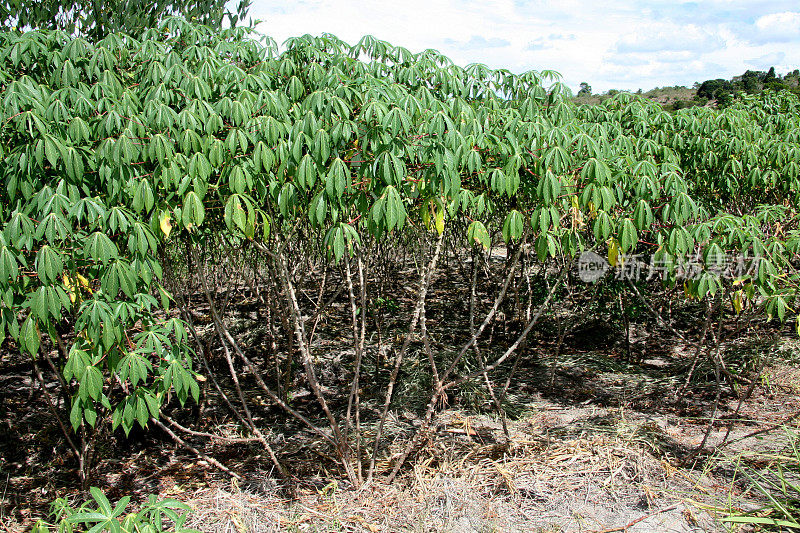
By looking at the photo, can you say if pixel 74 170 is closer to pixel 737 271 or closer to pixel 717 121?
pixel 737 271

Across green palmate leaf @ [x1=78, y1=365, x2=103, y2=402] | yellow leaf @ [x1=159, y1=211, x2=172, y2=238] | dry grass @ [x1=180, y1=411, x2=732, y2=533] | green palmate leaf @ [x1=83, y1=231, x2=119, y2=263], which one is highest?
yellow leaf @ [x1=159, y1=211, x2=172, y2=238]

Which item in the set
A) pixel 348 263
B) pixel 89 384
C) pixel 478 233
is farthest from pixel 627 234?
pixel 89 384

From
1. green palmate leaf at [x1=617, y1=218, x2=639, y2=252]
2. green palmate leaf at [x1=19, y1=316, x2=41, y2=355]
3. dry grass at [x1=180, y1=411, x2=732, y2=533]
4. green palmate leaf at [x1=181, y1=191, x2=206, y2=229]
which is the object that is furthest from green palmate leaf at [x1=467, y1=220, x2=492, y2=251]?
green palmate leaf at [x1=19, y1=316, x2=41, y2=355]

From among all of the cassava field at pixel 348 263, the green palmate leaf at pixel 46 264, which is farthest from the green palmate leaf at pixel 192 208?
the green palmate leaf at pixel 46 264

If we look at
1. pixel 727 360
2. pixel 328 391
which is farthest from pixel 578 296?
pixel 328 391

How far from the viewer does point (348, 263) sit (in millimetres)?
3008

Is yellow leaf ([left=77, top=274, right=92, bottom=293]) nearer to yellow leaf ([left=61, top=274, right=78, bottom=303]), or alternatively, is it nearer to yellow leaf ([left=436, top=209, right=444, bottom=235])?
yellow leaf ([left=61, top=274, right=78, bottom=303])

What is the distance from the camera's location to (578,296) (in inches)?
276

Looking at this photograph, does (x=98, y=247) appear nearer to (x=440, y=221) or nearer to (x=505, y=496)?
(x=440, y=221)

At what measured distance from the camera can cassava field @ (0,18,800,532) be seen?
2270 mm

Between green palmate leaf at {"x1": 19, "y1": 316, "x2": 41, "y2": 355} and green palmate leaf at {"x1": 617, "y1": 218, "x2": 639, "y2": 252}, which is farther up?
green palmate leaf at {"x1": 617, "y1": 218, "x2": 639, "y2": 252}

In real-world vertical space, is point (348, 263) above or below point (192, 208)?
below

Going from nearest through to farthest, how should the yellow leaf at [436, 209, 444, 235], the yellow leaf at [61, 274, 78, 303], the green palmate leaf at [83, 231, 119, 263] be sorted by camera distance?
the green palmate leaf at [83, 231, 119, 263], the yellow leaf at [61, 274, 78, 303], the yellow leaf at [436, 209, 444, 235]

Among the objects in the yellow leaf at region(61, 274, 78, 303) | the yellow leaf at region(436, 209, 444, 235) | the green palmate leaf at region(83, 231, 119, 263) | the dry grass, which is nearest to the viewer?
the green palmate leaf at region(83, 231, 119, 263)
